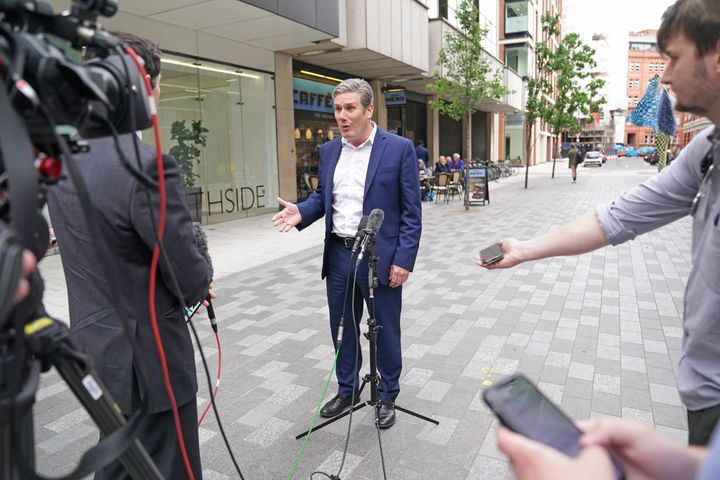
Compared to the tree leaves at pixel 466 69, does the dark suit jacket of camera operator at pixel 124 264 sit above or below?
below

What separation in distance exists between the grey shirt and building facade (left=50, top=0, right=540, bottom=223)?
911 cm

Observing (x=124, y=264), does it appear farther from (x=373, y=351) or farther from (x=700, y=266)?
(x=700, y=266)

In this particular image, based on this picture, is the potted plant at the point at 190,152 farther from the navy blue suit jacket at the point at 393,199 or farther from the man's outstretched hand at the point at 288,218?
the navy blue suit jacket at the point at 393,199

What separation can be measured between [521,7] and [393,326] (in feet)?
124

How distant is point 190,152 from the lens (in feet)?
40.0

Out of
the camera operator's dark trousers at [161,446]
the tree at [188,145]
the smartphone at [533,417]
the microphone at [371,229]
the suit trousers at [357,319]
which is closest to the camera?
the smartphone at [533,417]

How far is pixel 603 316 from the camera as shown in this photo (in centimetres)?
548

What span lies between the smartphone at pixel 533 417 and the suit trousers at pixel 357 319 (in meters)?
2.30

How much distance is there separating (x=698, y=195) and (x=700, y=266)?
221mm

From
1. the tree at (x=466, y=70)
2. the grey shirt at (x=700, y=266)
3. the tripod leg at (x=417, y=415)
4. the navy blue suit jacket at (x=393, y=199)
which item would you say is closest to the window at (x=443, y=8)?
the tree at (x=466, y=70)

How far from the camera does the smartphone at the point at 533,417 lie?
0.87 metres

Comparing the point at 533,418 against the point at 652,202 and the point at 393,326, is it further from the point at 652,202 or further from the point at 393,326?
the point at 393,326

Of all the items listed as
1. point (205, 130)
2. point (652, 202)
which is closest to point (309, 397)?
point (652, 202)

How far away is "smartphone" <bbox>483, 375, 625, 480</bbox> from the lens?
2.84ft
